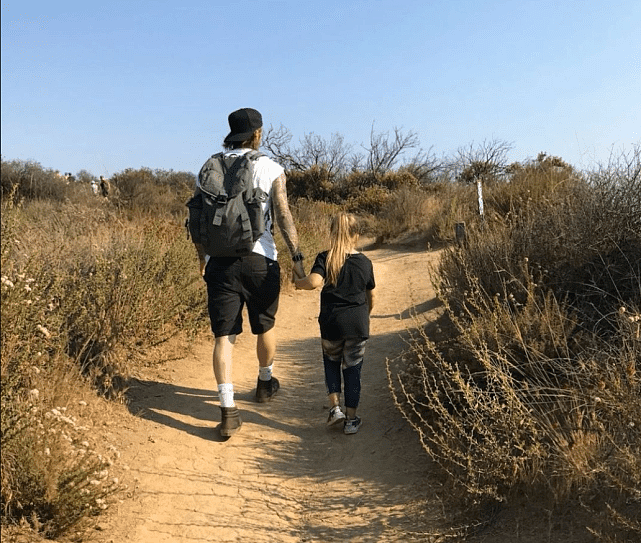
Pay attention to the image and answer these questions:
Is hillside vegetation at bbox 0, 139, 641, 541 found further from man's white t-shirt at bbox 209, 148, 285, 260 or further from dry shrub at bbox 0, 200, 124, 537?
man's white t-shirt at bbox 209, 148, 285, 260

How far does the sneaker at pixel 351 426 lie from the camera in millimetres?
4285

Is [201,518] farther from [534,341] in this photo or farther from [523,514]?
[534,341]

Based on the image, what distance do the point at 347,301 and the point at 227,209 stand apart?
3.48ft

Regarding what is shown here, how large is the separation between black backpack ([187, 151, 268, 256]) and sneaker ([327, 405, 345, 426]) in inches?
51.3

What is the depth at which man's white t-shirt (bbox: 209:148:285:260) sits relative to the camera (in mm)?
4086

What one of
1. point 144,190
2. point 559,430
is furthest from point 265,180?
point 144,190

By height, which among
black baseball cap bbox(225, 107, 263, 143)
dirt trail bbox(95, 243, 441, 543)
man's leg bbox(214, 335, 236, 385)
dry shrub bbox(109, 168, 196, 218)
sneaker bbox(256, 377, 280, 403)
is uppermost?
dry shrub bbox(109, 168, 196, 218)

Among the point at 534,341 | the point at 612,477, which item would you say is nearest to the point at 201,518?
the point at 612,477

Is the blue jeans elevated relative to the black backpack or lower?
lower

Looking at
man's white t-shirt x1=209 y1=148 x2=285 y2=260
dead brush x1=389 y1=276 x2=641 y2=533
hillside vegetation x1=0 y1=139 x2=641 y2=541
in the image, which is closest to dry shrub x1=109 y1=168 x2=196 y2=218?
hillside vegetation x1=0 y1=139 x2=641 y2=541

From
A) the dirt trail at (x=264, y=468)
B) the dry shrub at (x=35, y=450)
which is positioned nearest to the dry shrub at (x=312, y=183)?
the dirt trail at (x=264, y=468)

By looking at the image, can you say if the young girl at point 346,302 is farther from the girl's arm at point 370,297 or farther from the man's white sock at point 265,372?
the man's white sock at point 265,372

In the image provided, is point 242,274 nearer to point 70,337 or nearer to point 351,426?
point 351,426

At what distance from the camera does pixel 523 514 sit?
10.1 ft
